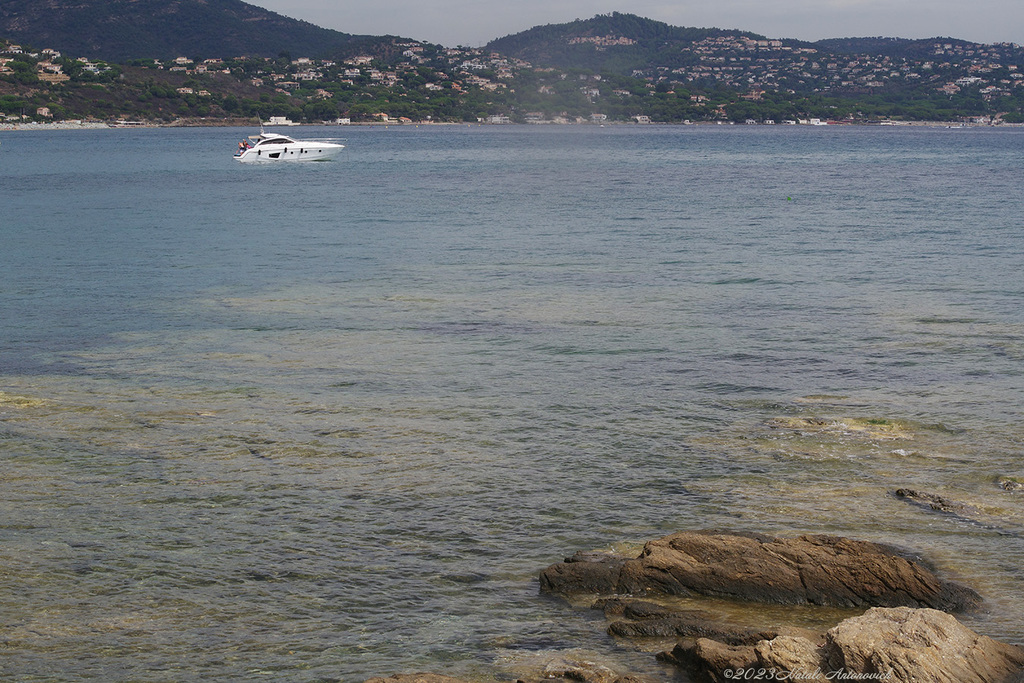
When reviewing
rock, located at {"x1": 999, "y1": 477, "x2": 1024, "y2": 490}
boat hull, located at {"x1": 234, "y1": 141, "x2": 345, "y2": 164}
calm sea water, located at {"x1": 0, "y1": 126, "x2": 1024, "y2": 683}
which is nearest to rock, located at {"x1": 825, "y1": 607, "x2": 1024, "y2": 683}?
calm sea water, located at {"x1": 0, "y1": 126, "x2": 1024, "y2": 683}

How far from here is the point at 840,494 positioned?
37.4ft

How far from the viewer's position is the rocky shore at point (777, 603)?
22.1ft

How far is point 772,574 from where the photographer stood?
28.8 feet

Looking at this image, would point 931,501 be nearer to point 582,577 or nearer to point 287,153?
point 582,577

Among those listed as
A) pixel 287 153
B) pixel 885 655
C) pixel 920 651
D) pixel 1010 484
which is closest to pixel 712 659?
pixel 885 655

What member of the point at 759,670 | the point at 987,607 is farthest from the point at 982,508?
the point at 759,670

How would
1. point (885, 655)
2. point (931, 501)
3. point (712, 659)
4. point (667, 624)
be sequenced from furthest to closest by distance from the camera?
point (931, 501) → point (667, 624) → point (712, 659) → point (885, 655)

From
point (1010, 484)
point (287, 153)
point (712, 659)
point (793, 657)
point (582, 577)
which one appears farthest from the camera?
point (287, 153)

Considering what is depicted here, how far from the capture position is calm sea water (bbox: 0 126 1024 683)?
28.5ft

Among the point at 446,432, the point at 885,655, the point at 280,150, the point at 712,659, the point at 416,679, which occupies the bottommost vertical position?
the point at 446,432

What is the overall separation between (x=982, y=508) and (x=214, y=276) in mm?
22338

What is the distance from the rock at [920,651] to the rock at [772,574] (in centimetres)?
147

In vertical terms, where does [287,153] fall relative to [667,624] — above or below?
above

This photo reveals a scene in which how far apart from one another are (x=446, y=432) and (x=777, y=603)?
6.21 metres
